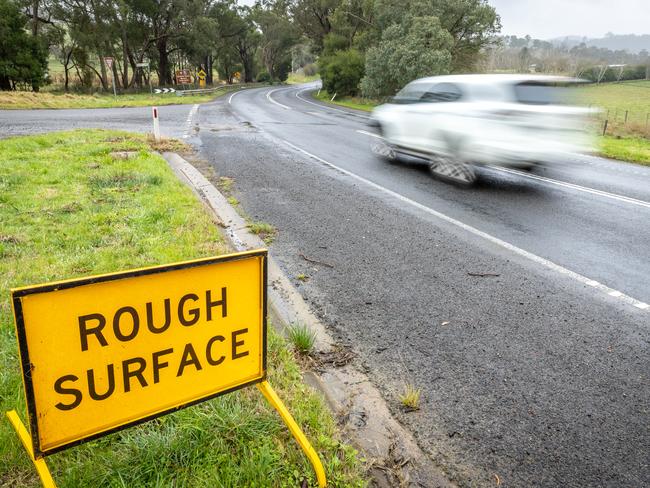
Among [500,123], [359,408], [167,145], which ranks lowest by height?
[359,408]

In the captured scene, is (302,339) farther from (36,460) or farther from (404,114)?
(404,114)

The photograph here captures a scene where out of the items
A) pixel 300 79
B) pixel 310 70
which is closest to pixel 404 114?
pixel 300 79

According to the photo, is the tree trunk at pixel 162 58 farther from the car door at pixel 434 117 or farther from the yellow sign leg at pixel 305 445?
the yellow sign leg at pixel 305 445

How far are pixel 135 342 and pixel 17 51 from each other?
4451 centimetres

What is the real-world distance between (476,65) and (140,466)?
3692 centimetres

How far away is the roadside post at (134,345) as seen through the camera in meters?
1.65

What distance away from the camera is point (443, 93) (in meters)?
8.85

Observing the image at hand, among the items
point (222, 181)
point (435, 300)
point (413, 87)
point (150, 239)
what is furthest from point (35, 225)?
point (413, 87)

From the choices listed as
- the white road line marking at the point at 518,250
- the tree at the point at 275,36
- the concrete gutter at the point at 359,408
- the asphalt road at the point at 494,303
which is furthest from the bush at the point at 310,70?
the concrete gutter at the point at 359,408

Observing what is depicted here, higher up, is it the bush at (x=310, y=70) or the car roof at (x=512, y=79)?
the bush at (x=310, y=70)

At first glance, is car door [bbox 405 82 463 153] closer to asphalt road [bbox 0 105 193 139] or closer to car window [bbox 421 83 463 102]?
car window [bbox 421 83 463 102]

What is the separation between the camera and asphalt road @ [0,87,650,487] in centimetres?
254

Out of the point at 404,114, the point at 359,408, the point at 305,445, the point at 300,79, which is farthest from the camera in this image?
the point at 300,79

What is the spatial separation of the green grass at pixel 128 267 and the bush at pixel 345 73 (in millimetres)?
30412
